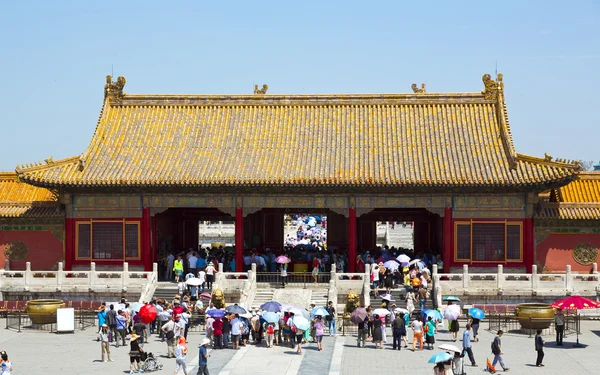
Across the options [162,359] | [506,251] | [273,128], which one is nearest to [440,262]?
[506,251]

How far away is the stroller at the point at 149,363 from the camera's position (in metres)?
35.4

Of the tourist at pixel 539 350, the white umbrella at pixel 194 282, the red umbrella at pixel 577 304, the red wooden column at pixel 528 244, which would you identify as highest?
the red wooden column at pixel 528 244

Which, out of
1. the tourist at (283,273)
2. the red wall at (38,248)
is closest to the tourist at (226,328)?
the tourist at (283,273)

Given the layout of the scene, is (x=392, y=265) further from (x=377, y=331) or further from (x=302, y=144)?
(x=302, y=144)

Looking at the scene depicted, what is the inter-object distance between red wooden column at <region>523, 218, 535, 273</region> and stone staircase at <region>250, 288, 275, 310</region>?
41.0 ft

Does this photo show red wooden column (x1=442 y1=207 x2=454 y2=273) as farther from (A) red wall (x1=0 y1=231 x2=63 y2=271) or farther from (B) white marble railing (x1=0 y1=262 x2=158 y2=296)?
(A) red wall (x1=0 y1=231 x2=63 y2=271)

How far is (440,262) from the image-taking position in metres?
52.3

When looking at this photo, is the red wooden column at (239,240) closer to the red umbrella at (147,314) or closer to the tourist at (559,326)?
the red umbrella at (147,314)

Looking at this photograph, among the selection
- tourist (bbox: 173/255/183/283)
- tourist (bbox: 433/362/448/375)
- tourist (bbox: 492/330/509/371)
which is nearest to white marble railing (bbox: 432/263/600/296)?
tourist (bbox: 173/255/183/283)

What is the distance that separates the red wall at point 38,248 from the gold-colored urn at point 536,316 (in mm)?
24135

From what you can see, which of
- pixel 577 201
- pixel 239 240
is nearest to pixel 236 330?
pixel 239 240

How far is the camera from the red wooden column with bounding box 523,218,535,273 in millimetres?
52344

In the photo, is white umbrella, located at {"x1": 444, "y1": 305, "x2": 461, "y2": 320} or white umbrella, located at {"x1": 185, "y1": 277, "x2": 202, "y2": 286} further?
white umbrella, located at {"x1": 185, "y1": 277, "x2": 202, "y2": 286}

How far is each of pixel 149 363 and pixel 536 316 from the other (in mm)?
16852
